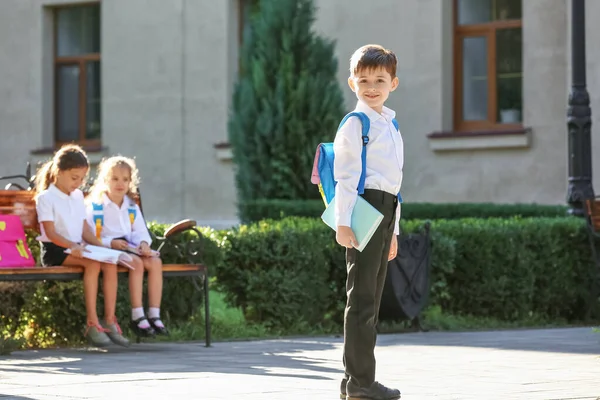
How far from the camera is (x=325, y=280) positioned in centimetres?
1102

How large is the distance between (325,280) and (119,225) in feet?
6.46

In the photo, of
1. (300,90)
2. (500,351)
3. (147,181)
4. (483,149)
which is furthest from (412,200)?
(500,351)

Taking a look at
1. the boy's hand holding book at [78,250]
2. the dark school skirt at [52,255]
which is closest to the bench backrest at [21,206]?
the dark school skirt at [52,255]

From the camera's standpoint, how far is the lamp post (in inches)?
501

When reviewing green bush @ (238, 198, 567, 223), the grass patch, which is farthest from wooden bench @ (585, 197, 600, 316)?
green bush @ (238, 198, 567, 223)

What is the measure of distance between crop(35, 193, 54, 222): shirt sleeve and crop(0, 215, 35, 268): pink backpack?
21cm

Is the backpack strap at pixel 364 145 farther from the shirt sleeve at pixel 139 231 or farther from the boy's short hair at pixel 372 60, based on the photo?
the shirt sleeve at pixel 139 231

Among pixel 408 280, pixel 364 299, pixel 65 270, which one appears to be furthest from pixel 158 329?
pixel 364 299

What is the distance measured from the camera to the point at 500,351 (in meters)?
9.09

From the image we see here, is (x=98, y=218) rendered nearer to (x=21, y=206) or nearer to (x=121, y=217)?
(x=121, y=217)

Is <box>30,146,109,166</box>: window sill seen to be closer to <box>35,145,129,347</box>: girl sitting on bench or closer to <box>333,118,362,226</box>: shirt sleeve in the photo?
<box>35,145,129,347</box>: girl sitting on bench

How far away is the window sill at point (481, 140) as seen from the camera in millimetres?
17656

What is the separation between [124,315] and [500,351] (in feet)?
8.80

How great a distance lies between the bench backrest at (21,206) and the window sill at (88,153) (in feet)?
38.3
